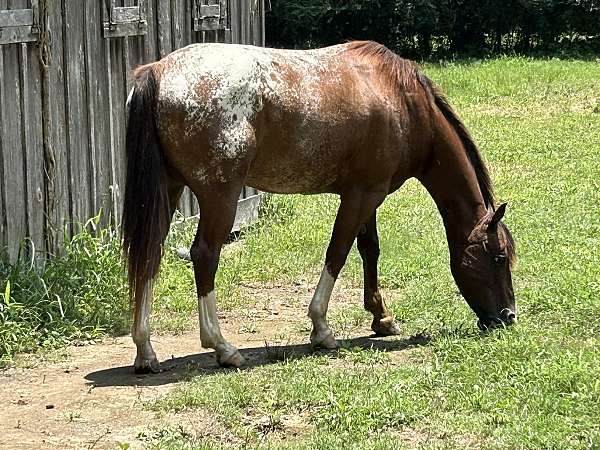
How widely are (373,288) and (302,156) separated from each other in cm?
126

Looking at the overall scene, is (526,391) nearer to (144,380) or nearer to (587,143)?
(144,380)

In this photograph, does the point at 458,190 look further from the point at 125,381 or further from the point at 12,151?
the point at 12,151

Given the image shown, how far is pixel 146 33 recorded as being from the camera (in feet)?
29.8

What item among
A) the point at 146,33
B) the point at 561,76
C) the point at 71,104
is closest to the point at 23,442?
the point at 71,104

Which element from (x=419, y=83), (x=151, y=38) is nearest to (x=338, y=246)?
(x=419, y=83)

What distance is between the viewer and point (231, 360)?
21.9ft

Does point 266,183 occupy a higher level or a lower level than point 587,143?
higher

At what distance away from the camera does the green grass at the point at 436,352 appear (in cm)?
536

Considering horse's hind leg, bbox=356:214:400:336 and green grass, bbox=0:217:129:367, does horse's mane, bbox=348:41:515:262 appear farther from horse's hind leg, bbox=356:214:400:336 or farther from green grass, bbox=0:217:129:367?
green grass, bbox=0:217:129:367

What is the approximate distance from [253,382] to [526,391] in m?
1.58

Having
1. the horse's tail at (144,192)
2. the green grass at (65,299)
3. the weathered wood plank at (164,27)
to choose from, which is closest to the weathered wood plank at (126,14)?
the weathered wood plank at (164,27)

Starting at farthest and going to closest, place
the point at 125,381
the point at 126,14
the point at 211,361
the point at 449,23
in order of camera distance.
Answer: the point at 449,23, the point at 126,14, the point at 211,361, the point at 125,381

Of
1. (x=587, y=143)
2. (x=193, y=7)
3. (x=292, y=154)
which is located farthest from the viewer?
(x=587, y=143)

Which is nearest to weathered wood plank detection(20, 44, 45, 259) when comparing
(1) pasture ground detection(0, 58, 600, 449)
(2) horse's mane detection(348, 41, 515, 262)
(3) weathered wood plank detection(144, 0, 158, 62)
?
(1) pasture ground detection(0, 58, 600, 449)
